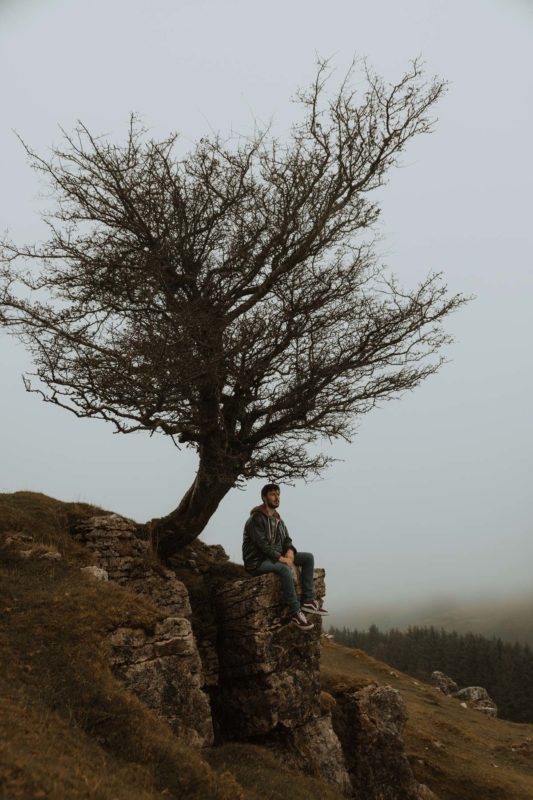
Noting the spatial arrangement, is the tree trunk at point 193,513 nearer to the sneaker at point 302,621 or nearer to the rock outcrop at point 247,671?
the rock outcrop at point 247,671

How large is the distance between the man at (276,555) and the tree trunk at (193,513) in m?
1.68

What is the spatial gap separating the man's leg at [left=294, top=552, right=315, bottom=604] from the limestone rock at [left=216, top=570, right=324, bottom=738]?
82 centimetres

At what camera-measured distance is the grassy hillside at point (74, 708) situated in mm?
9203

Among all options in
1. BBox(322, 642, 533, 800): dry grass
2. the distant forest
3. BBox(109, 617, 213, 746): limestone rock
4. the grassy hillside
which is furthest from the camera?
the distant forest

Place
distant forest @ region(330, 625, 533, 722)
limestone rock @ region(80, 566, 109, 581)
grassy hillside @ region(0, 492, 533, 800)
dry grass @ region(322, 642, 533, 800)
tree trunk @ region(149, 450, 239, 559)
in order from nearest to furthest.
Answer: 1. grassy hillside @ region(0, 492, 533, 800)
2. limestone rock @ region(80, 566, 109, 581)
3. tree trunk @ region(149, 450, 239, 559)
4. dry grass @ region(322, 642, 533, 800)
5. distant forest @ region(330, 625, 533, 722)

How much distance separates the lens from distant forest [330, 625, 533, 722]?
93.4 meters

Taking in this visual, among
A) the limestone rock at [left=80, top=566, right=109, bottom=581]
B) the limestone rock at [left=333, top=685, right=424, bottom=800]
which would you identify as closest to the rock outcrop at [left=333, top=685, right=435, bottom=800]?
the limestone rock at [left=333, top=685, right=424, bottom=800]

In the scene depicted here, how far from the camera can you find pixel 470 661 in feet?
360

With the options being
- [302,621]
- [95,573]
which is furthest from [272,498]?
[95,573]

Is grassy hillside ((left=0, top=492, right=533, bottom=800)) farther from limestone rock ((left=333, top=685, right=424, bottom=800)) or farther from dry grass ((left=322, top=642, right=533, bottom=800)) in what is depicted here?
dry grass ((left=322, top=642, right=533, bottom=800))

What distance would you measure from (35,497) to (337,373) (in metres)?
11.1

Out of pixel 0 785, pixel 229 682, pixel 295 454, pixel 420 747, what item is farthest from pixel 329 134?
pixel 420 747

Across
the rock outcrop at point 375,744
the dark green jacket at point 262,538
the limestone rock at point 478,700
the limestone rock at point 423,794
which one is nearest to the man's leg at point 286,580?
the dark green jacket at point 262,538

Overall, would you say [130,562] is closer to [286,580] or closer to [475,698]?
[286,580]
